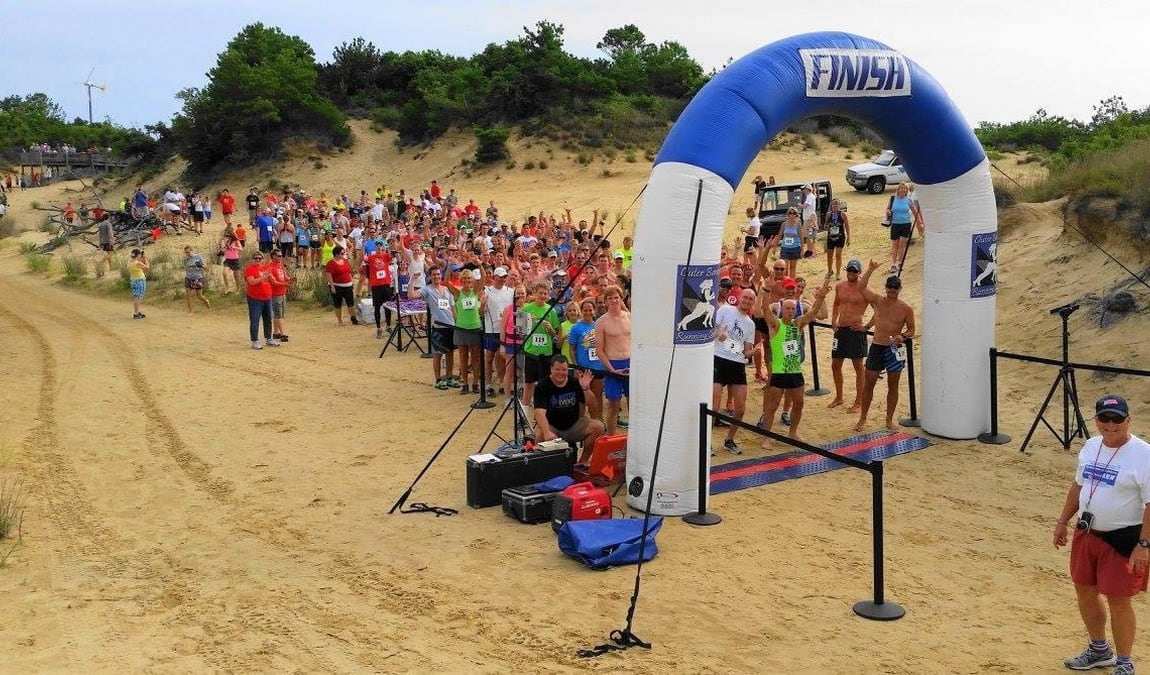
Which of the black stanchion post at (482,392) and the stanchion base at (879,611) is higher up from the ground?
the black stanchion post at (482,392)

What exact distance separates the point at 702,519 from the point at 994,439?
4.36 metres

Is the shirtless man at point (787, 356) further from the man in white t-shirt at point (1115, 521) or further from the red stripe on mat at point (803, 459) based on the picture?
the man in white t-shirt at point (1115, 521)

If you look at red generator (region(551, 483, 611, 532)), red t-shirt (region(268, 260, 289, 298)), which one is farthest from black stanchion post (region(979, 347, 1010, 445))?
red t-shirt (region(268, 260, 289, 298))

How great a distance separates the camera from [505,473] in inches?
354

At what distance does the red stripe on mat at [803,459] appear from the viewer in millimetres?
9836

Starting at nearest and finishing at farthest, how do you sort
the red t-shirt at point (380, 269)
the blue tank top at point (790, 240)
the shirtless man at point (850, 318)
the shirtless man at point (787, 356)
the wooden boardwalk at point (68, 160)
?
the shirtless man at point (787, 356) < the shirtless man at point (850, 318) < the red t-shirt at point (380, 269) < the blue tank top at point (790, 240) < the wooden boardwalk at point (68, 160)

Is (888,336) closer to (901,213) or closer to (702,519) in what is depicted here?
(702,519)

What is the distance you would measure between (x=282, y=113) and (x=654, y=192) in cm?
4421

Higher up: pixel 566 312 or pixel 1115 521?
pixel 566 312

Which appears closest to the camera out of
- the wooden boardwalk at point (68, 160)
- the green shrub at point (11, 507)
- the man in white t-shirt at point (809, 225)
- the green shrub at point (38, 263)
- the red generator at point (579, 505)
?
the red generator at point (579, 505)

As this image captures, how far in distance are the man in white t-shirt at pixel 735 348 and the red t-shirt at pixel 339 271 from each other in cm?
970

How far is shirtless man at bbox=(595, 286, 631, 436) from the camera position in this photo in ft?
33.6

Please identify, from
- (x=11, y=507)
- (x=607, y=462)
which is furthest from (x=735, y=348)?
(x=11, y=507)

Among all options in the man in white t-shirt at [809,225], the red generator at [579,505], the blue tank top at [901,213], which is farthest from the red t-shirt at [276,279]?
the blue tank top at [901,213]
